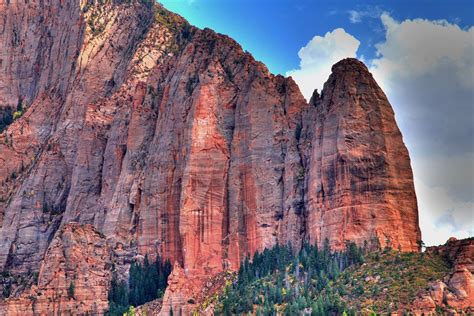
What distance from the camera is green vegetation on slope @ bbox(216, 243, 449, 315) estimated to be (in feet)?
461

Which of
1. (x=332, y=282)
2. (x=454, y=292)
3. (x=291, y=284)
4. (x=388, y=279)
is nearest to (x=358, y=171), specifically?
(x=332, y=282)

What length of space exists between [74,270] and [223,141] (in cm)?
2788

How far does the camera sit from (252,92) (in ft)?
582

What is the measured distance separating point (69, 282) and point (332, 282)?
42650 mm

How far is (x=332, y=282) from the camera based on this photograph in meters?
148

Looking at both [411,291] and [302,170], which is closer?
[411,291]

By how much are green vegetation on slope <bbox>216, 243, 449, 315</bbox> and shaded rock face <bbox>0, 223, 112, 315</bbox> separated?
2353 centimetres

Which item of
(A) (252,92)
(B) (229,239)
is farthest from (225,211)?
(A) (252,92)

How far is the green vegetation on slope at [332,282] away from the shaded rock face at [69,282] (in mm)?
23527

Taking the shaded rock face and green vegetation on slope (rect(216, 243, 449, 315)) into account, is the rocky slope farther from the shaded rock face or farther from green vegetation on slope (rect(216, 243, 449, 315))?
the shaded rock face

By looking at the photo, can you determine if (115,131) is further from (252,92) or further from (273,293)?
(273,293)

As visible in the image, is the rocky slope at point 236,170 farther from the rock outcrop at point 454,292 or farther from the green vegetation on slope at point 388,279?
the rock outcrop at point 454,292

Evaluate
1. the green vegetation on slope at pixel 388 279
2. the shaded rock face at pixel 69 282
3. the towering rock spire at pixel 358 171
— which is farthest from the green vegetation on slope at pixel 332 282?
the shaded rock face at pixel 69 282

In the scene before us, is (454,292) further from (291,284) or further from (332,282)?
(291,284)
